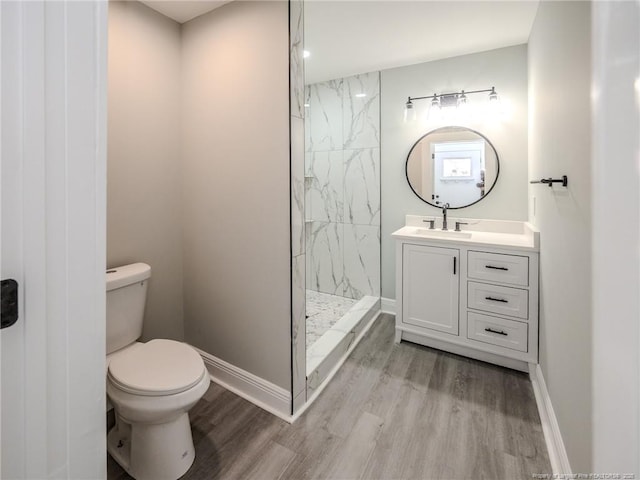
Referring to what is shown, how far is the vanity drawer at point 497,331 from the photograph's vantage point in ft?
7.05

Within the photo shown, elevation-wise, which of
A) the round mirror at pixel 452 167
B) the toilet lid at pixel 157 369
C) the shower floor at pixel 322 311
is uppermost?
the round mirror at pixel 452 167

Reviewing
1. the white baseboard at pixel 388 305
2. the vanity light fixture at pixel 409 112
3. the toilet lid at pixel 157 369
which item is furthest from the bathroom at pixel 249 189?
the white baseboard at pixel 388 305

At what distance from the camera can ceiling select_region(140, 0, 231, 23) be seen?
1887mm

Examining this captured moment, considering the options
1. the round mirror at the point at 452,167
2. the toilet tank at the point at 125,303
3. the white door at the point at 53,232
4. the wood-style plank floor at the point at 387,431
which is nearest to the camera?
the white door at the point at 53,232

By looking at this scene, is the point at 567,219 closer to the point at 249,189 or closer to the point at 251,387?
the point at 249,189

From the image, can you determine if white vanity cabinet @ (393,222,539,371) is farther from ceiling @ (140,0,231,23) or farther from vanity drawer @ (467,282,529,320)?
ceiling @ (140,0,231,23)

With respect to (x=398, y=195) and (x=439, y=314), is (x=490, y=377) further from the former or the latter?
(x=398, y=195)

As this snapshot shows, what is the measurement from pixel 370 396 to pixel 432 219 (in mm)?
1674

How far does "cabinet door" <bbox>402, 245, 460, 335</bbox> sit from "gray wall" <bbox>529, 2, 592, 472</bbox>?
0.56m

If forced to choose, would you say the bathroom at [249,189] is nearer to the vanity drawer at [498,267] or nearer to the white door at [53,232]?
the vanity drawer at [498,267]

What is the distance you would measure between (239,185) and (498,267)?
180cm

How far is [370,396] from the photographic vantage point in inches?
77.6

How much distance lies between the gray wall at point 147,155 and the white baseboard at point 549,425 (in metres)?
2.24

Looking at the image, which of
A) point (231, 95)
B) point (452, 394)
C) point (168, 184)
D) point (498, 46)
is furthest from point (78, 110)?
point (498, 46)
